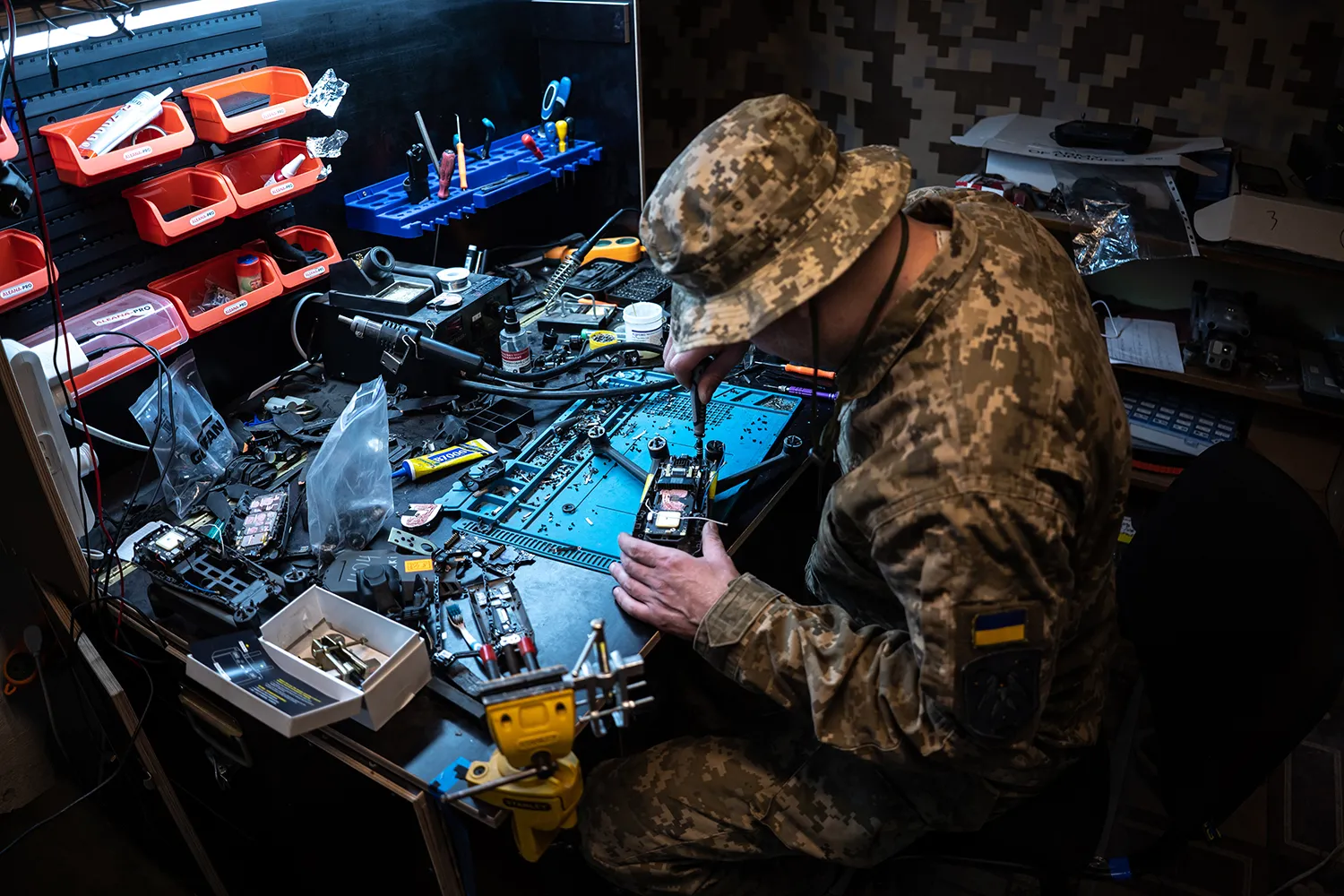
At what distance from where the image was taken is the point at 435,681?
4.05 ft

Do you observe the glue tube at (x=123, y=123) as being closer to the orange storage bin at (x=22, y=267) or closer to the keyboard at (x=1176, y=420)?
the orange storage bin at (x=22, y=267)

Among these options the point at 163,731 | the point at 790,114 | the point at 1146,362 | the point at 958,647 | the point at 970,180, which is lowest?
the point at 163,731

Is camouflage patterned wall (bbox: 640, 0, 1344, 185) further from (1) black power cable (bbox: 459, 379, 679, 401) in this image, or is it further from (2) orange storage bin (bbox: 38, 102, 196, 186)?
(2) orange storage bin (bbox: 38, 102, 196, 186)

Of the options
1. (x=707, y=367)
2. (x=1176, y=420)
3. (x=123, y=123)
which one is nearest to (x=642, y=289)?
(x=707, y=367)

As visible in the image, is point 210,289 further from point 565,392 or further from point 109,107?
point 565,392

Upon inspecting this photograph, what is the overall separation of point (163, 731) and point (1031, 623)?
151 cm

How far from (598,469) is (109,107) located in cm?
107

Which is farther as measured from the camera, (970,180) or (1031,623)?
(970,180)

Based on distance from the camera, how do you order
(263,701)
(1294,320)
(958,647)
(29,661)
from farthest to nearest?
(1294,320) < (29,661) < (263,701) < (958,647)

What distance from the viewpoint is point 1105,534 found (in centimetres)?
120

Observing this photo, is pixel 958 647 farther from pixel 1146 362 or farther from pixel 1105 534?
pixel 1146 362

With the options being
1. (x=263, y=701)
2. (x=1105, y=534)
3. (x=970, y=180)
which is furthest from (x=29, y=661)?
(x=970, y=180)

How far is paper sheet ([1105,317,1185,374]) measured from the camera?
2.15 meters

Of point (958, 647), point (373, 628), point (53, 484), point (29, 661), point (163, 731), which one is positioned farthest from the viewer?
point (29, 661)
